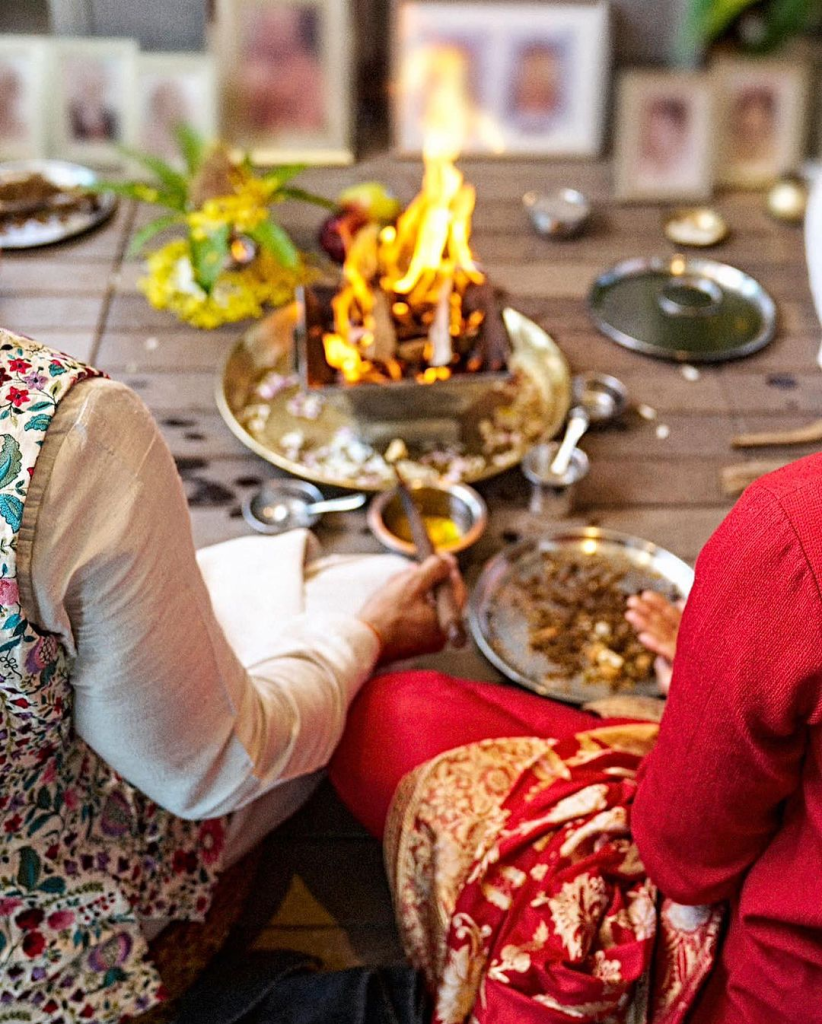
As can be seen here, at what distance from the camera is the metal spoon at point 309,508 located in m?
2.27

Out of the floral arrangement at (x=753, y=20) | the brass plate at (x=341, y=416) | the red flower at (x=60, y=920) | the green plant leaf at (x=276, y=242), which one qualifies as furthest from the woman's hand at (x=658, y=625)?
the floral arrangement at (x=753, y=20)

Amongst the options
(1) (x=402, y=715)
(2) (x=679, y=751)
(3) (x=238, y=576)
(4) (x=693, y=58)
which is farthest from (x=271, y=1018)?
(4) (x=693, y=58)

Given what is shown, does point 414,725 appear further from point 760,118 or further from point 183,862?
point 760,118

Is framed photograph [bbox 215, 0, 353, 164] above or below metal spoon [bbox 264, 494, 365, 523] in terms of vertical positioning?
above

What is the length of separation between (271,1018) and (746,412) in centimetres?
171

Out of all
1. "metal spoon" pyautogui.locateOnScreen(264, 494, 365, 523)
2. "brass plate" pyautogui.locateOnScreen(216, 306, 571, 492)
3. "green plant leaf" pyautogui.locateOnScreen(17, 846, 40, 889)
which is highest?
"green plant leaf" pyautogui.locateOnScreen(17, 846, 40, 889)

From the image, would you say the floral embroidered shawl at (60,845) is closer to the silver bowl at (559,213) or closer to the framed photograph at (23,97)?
the silver bowl at (559,213)

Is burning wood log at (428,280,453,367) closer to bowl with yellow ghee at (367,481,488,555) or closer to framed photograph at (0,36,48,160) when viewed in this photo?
bowl with yellow ghee at (367,481,488,555)

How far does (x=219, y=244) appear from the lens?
2.62 meters

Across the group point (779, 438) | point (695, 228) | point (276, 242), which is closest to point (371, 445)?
point (276, 242)

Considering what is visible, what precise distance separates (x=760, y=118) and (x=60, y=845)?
2892 millimetres

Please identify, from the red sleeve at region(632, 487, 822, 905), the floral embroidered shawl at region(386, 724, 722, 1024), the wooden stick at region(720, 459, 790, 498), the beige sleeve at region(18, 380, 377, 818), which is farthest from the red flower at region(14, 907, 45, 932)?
the wooden stick at region(720, 459, 790, 498)

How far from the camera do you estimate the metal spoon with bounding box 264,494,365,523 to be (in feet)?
7.45

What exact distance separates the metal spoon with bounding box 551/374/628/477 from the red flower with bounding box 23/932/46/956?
147 cm
